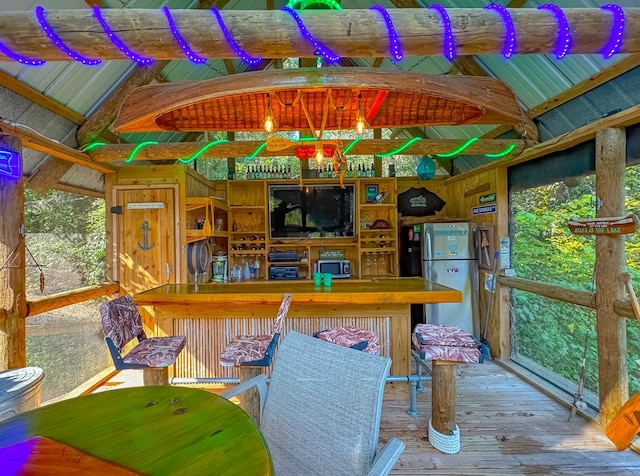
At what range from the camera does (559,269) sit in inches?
127

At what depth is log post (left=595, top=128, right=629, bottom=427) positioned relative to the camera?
2.36m

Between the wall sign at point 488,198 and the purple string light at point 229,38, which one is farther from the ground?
the purple string light at point 229,38

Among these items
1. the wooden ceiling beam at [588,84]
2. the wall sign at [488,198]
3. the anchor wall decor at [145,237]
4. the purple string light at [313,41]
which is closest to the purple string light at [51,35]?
the purple string light at [313,41]

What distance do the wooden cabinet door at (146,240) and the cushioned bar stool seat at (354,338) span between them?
8.03 feet

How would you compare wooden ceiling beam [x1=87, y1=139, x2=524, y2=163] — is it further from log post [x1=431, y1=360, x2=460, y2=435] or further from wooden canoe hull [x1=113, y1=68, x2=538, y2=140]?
log post [x1=431, y1=360, x2=460, y2=435]

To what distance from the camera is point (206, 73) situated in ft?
13.9

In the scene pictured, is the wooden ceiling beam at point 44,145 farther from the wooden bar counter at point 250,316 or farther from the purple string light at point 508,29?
the purple string light at point 508,29

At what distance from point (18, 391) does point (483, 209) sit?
4.55 m

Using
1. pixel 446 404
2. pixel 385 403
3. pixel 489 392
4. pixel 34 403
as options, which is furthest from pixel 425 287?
pixel 34 403

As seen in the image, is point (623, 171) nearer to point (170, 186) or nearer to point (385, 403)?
point (385, 403)

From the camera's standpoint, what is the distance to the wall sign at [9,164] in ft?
7.61

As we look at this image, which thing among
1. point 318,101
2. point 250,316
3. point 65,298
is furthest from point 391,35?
point 65,298

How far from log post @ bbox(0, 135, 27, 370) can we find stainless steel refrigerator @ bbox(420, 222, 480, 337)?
4.10 metres

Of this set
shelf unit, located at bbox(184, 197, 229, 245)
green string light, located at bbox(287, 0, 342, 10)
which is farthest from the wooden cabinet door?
green string light, located at bbox(287, 0, 342, 10)
